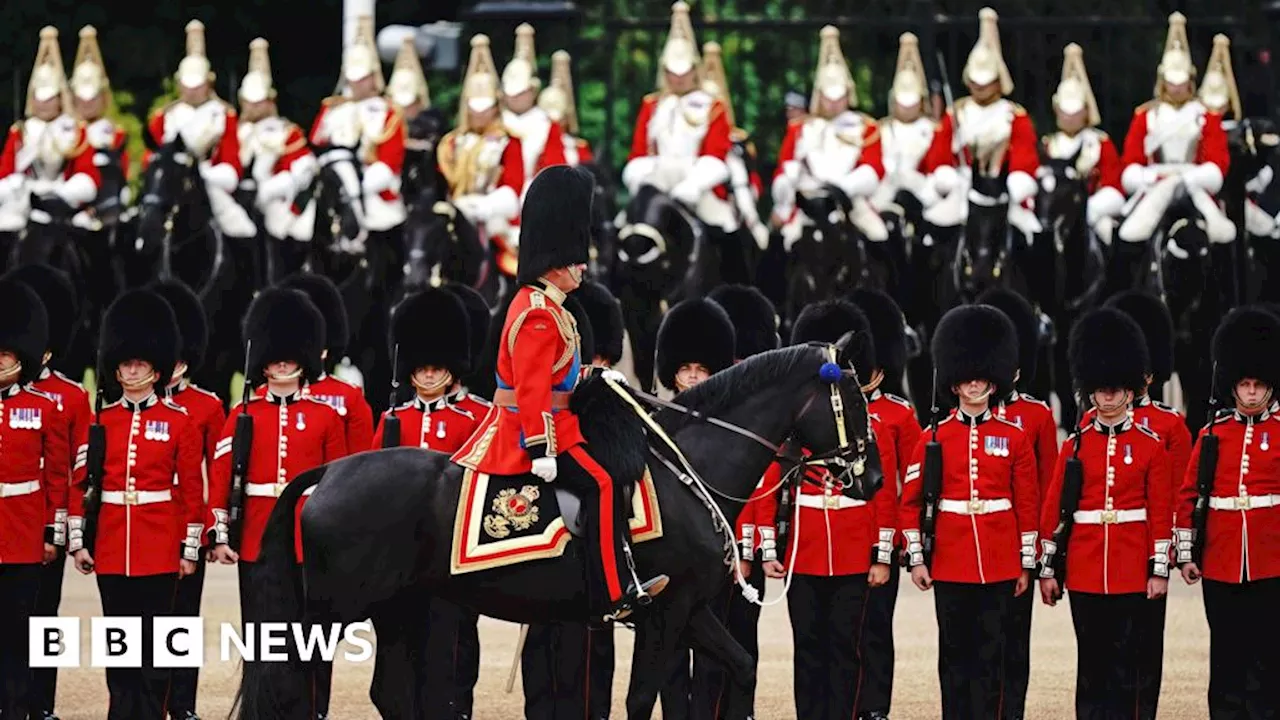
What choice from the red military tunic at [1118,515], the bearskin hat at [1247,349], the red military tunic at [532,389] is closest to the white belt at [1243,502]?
the red military tunic at [1118,515]

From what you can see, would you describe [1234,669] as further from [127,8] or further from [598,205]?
[127,8]

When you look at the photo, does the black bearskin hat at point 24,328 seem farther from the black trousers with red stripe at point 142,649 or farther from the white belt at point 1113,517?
the white belt at point 1113,517

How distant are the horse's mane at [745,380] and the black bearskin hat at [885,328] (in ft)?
6.08

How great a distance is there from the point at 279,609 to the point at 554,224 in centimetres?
123

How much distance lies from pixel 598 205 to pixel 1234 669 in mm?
6655

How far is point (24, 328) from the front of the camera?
9992 millimetres

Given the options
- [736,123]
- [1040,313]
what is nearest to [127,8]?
[736,123]

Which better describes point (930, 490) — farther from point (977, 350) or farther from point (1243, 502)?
point (1243, 502)

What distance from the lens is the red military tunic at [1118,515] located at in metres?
9.25

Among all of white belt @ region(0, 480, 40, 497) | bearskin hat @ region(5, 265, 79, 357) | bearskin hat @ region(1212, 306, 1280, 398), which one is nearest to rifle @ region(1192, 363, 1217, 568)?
bearskin hat @ region(1212, 306, 1280, 398)

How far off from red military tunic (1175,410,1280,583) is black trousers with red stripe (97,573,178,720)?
2935 millimetres

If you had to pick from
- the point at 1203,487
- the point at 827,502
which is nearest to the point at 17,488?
the point at 827,502

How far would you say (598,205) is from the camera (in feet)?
50.8

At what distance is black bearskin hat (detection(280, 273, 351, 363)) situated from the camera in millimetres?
11492
